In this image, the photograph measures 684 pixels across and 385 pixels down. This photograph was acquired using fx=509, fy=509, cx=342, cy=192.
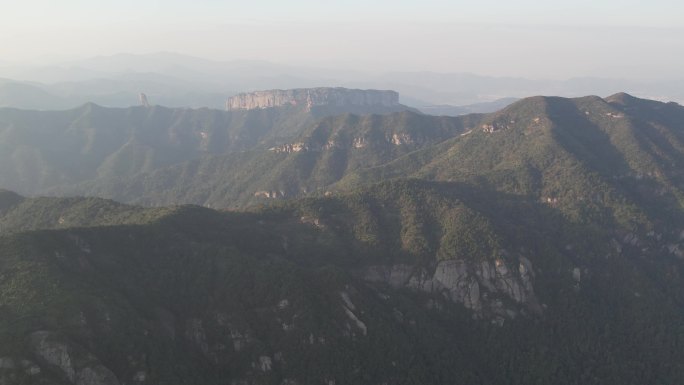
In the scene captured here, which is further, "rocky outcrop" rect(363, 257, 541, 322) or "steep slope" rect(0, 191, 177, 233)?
"steep slope" rect(0, 191, 177, 233)

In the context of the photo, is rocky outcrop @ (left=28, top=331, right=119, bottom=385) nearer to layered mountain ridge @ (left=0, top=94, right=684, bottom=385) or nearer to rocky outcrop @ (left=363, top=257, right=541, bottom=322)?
layered mountain ridge @ (left=0, top=94, right=684, bottom=385)

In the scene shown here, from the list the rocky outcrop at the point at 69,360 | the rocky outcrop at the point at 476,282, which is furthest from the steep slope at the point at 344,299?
the rocky outcrop at the point at 476,282

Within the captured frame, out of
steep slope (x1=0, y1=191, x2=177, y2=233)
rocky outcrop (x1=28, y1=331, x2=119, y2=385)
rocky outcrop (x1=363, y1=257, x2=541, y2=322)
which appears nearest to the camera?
rocky outcrop (x1=28, y1=331, x2=119, y2=385)

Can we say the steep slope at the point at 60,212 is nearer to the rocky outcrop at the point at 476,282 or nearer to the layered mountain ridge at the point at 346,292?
the layered mountain ridge at the point at 346,292

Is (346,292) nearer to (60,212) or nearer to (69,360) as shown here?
(69,360)

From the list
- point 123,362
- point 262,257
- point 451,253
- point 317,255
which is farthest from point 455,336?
point 123,362

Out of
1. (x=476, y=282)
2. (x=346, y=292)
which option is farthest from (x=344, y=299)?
(x=476, y=282)

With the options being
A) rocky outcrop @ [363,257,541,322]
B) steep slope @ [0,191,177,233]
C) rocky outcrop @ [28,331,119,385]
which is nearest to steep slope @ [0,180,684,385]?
rocky outcrop @ [28,331,119,385]

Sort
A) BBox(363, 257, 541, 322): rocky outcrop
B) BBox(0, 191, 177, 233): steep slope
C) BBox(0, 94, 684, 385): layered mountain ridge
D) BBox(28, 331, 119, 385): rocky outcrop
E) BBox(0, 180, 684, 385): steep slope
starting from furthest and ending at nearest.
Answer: BBox(0, 191, 177, 233): steep slope → BBox(363, 257, 541, 322): rocky outcrop → BBox(0, 94, 684, 385): layered mountain ridge → BBox(0, 180, 684, 385): steep slope → BBox(28, 331, 119, 385): rocky outcrop
